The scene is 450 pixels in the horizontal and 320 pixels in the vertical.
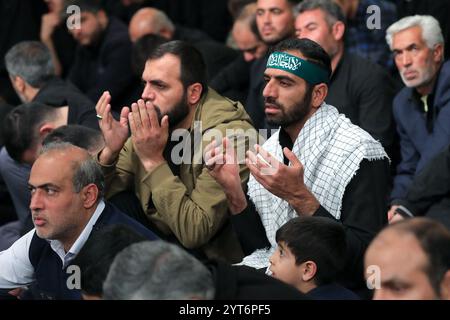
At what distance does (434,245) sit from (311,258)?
838mm

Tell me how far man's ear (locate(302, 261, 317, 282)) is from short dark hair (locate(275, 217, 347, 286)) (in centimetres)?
1

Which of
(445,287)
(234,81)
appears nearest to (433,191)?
(445,287)

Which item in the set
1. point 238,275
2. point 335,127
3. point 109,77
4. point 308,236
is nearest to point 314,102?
point 335,127

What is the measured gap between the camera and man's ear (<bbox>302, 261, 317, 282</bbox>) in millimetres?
4320

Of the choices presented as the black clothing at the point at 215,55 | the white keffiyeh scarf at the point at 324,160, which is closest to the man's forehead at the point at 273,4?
the black clothing at the point at 215,55

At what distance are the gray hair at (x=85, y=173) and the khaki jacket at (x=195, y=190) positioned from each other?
1.19 ft

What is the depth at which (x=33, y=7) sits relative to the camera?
916 cm

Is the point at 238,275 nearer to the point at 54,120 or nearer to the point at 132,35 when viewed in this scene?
the point at 54,120

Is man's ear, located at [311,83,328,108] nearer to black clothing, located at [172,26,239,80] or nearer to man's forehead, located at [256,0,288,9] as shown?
man's forehead, located at [256,0,288,9]

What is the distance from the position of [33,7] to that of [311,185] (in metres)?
4.87

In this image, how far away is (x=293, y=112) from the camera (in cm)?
502

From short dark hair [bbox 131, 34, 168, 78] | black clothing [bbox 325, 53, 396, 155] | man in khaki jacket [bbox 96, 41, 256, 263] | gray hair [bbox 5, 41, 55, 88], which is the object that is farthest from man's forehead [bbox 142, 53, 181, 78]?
gray hair [bbox 5, 41, 55, 88]

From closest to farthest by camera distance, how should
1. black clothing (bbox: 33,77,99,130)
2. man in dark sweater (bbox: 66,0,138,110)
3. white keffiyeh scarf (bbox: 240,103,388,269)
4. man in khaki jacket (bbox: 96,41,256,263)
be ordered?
white keffiyeh scarf (bbox: 240,103,388,269) < man in khaki jacket (bbox: 96,41,256,263) < black clothing (bbox: 33,77,99,130) < man in dark sweater (bbox: 66,0,138,110)

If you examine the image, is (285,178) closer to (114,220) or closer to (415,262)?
(114,220)
